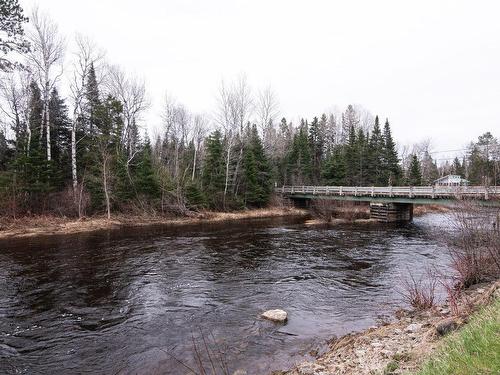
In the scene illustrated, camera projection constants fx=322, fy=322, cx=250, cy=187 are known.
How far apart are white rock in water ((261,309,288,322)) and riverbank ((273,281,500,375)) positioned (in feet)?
5.25

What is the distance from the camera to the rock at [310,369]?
602 cm

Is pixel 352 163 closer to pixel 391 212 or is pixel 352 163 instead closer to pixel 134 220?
pixel 391 212

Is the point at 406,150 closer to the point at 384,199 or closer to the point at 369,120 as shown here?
the point at 369,120

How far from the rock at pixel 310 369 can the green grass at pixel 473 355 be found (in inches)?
92.2

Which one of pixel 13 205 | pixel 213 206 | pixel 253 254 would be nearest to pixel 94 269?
pixel 253 254

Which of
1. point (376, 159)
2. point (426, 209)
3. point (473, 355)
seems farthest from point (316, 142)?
point (473, 355)

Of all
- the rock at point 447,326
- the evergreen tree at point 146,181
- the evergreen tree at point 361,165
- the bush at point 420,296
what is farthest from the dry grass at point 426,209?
the rock at point 447,326

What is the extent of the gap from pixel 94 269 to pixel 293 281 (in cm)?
847

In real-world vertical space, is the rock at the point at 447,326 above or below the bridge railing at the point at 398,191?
below

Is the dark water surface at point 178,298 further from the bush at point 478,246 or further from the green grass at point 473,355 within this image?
the green grass at point 473,355

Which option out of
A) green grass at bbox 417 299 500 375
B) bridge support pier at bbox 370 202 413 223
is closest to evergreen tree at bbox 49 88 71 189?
bridge support pier at bbox 370 202 413 223

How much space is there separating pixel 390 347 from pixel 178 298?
669 centimetres

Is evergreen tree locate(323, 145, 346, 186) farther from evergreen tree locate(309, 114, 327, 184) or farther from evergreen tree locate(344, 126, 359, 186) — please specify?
evergreen tree locate(309, 114, 327, 184)

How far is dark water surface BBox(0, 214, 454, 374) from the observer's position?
7.23 meters
